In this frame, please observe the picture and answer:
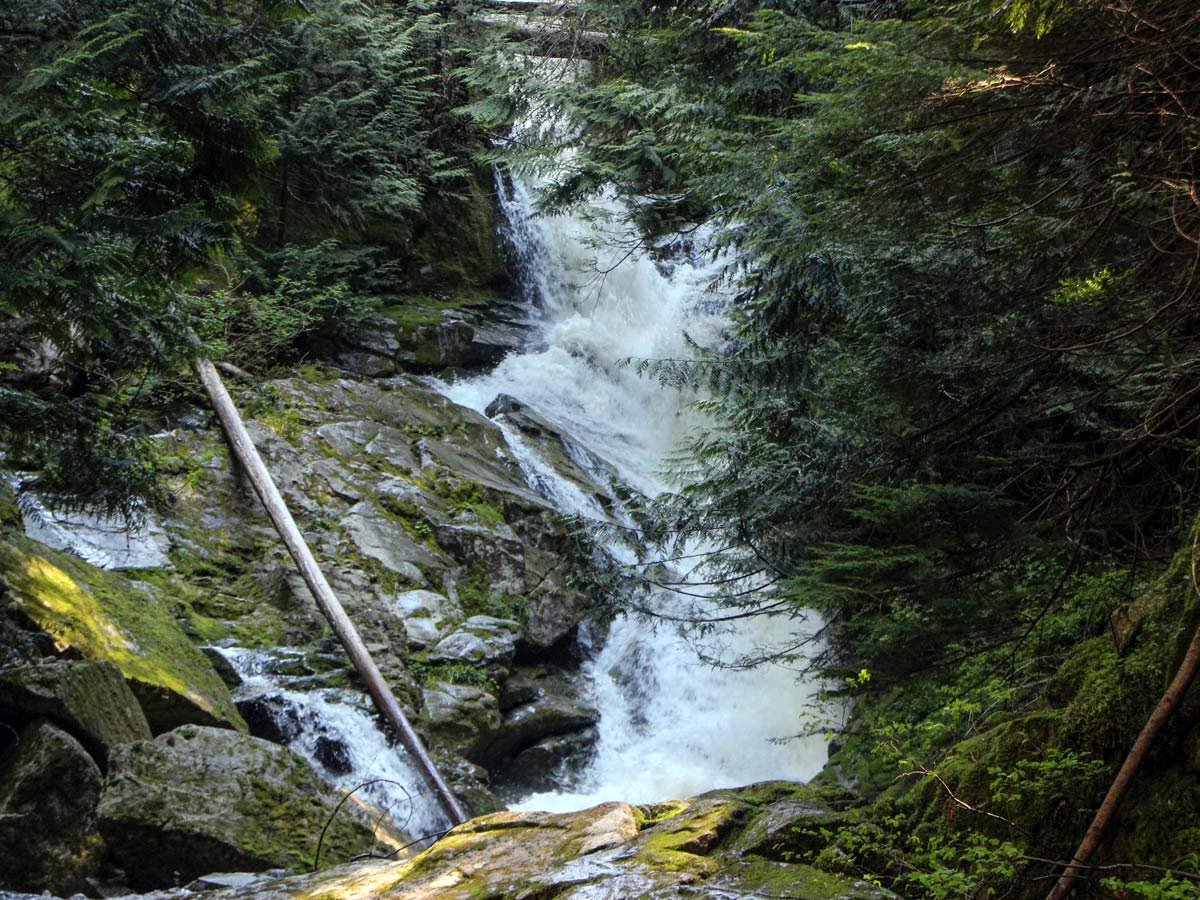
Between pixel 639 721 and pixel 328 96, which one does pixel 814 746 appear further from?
pixel 328 96

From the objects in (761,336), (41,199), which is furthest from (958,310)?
(41,199)

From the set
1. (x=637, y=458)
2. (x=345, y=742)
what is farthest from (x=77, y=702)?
(x=637, y=458)

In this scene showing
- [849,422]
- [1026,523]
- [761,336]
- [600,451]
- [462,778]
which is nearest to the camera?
[1026,523]

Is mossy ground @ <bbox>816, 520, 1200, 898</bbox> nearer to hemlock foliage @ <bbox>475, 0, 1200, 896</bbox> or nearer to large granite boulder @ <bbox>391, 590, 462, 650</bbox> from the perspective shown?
hemlock foliage @ <bbox>475, 0, 1200, 896</bbox>

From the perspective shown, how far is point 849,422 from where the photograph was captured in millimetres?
5594

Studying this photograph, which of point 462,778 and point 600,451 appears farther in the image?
point 600,451

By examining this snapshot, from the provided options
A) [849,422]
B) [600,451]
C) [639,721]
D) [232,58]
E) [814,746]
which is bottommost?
[814,746]

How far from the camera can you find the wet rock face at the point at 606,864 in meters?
3.09

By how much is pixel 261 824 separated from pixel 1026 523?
5121 millimetres

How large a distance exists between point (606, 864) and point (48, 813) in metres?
3.93

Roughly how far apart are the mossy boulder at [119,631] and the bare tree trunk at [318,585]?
1357 millimetres

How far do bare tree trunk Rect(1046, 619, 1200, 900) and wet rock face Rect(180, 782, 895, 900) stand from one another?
1.99 ft

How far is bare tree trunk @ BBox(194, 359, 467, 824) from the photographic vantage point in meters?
8.23

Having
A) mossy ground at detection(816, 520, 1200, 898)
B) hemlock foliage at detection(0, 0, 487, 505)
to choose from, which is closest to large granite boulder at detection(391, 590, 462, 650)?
hemlock foliage at detection(0, 0, 487, 505)
